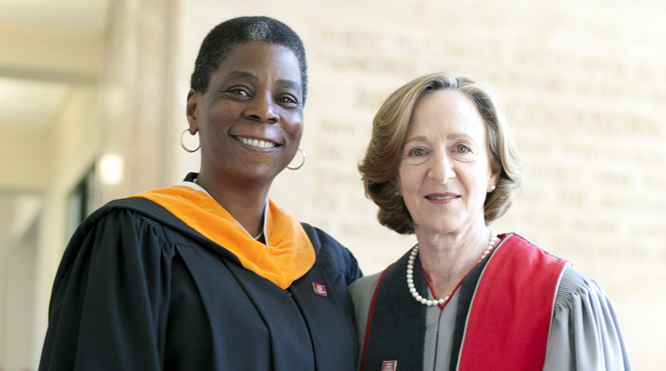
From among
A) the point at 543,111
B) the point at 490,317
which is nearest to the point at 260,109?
the point at 490,317

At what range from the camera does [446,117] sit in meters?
2.21

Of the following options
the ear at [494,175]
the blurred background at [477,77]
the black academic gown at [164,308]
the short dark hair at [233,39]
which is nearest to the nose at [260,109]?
the short dark hair at [233,39]

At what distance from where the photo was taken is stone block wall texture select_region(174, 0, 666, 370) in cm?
495

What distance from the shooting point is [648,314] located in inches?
210

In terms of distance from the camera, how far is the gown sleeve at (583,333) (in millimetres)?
1854

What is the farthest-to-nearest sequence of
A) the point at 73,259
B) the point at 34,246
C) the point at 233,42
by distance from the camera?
1. the point at 34,246
2. the point at 233,42
3. the point at 73,259

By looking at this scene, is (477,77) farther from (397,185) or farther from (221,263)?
(221,263)

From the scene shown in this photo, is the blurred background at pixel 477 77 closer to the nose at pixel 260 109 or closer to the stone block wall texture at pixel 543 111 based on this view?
the stone block wall texture at pixel 543 111

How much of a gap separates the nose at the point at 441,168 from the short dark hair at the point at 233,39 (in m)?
0.53

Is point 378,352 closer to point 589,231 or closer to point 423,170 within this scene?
point 423,170

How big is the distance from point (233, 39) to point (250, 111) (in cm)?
24

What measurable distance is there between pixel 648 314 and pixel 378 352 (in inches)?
151

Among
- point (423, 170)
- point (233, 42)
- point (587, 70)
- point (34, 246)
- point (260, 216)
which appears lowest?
point (34, 246)

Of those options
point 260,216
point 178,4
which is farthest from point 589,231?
point 260,216
